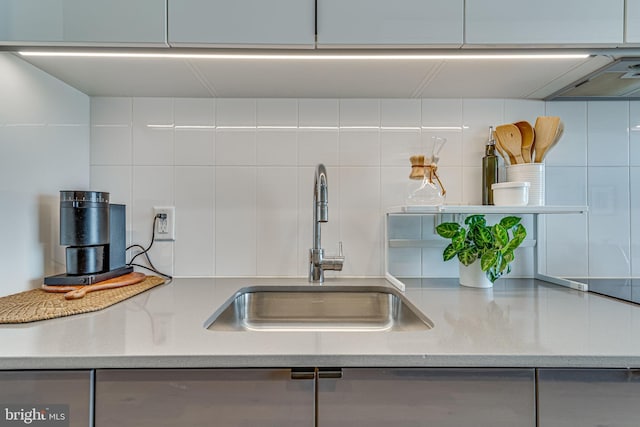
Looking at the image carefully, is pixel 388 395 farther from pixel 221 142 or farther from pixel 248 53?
pixel 221 142

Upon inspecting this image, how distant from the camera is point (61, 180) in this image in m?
1.08

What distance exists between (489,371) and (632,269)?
107cm

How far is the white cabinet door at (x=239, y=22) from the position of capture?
81 centimetres

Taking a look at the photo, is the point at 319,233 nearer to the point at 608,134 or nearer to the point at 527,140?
the point at 527,140

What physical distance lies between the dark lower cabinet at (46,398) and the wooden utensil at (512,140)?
1234 millimetres

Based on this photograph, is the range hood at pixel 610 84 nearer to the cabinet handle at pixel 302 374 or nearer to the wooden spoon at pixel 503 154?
the wooden spoon at pixel 503 154

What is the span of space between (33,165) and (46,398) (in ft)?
2.38

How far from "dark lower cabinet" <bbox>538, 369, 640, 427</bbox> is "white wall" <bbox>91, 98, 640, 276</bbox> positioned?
2.23 feet

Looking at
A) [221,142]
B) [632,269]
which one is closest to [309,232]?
[221,142]

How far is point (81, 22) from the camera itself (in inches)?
31.9

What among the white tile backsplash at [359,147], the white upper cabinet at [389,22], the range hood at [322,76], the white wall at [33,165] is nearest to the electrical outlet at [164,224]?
the white wall at [33,165]

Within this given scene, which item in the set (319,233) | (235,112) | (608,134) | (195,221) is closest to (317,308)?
(319,233)

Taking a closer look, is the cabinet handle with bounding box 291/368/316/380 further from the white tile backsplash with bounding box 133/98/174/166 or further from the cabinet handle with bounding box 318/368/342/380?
the white tile backsplash with bounding box 133/98/174/166

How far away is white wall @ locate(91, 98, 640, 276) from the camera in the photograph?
121 cm
